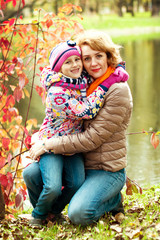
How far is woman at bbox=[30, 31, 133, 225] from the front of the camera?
2773mm

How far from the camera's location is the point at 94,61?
9.27 feet

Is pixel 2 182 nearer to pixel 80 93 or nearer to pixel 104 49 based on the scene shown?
pixel 80 93

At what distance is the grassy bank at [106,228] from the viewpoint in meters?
2.47

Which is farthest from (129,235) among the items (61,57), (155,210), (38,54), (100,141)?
(38,54)

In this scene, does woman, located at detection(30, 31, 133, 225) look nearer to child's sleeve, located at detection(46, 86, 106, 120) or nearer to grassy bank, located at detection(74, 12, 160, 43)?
child's sleeve, located at detection(46, 86, 106, 120)

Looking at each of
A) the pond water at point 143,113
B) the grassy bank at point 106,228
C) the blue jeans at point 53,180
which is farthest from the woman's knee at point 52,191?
the pond water at point 143,113

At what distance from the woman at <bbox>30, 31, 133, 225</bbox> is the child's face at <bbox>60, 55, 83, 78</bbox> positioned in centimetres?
11

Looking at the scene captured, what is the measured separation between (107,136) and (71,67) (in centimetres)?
57

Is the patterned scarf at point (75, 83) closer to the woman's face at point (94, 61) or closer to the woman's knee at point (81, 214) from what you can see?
the woman's face at point (94, 61)

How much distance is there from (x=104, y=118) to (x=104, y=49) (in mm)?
516

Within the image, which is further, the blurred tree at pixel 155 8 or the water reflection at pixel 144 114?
the blurred tree at pixel 155 8

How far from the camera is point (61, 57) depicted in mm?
2738

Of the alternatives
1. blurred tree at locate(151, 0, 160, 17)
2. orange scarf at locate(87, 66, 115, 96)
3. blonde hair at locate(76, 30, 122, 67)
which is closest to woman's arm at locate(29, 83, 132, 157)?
orange scarf at locate(87, 66, 115, 96)

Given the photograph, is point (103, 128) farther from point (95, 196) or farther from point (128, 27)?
point (128, 27)
